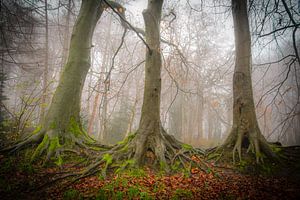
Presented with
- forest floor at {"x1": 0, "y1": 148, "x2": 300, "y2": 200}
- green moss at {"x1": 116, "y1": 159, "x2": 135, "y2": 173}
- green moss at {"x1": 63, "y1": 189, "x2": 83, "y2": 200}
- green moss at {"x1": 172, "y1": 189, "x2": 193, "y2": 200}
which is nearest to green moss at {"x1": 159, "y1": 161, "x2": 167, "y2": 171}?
forest floor at {"x1": 0, "y1": 148, "x2": 300, "y2": 200}

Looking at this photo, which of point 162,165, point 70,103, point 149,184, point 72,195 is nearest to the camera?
point 72,195

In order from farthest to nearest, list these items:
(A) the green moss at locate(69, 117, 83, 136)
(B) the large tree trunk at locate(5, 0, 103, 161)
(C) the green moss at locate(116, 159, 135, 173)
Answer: (A) the green moss at locate(69, 117, 83, 136)
(B) the large tree trunk at locate(5, 0, 103, 161)
(C) the green moss at locate(116, 159, 135, 173)

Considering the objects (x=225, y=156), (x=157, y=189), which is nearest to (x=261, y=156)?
(x=225, y=156)

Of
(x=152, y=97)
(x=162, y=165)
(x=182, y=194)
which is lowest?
(x=182, y=194)

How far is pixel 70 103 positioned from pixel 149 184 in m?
3.62

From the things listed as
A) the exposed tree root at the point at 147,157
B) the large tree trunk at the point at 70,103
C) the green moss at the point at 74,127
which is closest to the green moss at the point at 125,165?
the exposed tree root at the point at 147,157

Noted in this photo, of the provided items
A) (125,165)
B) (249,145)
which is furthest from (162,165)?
(249,145)

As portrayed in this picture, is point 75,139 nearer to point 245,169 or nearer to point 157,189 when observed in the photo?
point 157,189

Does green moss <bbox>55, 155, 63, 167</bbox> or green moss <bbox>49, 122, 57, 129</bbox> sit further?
green moss <bbox>49, 122, 57, 129</bbox>

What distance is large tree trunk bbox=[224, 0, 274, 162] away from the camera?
5.15m

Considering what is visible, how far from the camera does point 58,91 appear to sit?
5617 millimetres

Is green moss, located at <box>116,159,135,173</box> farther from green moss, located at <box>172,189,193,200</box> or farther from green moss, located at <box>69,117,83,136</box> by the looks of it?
green moss, located at <box>69,117,83,136</box>

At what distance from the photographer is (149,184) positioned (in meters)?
3.80

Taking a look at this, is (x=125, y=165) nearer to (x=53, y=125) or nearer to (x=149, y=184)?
(x=149, y=184)
